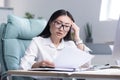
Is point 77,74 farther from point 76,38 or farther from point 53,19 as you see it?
point 76,38

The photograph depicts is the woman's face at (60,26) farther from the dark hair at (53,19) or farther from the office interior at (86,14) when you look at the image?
the office interior at (86,14)

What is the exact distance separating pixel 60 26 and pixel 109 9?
8.26 feet

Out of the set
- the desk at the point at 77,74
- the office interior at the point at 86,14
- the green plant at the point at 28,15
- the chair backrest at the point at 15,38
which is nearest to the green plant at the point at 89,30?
the office interior at the point at 86,14

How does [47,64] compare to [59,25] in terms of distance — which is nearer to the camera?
[47,64]

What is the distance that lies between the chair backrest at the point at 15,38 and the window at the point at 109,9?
2.02 m

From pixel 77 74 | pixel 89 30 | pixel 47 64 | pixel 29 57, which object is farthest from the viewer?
pixel 89 30

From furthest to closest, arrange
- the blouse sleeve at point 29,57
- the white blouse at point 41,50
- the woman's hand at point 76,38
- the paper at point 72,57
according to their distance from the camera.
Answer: the woman's hand at point 76,38, the white blouse at point 41,50, the blouse sleeve at point 29,57, the paper at point 72,57

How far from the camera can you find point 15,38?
91.3 inches

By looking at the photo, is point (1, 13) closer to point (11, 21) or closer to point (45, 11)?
point (45, 11)

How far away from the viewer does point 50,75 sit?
1339 millimetres

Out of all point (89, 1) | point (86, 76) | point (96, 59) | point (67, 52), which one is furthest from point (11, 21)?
point (89, 1)

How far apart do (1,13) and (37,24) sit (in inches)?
74.4

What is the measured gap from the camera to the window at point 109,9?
170 inches

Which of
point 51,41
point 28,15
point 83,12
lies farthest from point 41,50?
point 28,15
